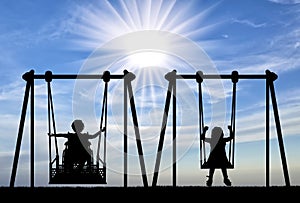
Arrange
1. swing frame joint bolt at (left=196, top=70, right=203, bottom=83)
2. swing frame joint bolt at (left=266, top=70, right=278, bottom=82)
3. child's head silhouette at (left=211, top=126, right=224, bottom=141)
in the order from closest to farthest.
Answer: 1. swing frame joint bolt at (left=196, top=70, right=203, bottom=83)
2. swing frame joint bolt at (left=266, top=70, right=278, bottom=82)
3. child's head silhouette at (left=211, top=126, right=224, bottom=141)

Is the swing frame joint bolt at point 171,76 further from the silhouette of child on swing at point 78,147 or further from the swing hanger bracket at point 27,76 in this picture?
the swing hanger bracket at point 27,76

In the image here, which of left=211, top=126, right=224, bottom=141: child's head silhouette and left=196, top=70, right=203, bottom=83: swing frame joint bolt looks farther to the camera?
left=211, top=126, right=224, bottom=141: child's head silhouette

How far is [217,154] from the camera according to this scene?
1644 cm

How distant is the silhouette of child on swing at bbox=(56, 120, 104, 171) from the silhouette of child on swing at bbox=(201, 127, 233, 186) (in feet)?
10.5

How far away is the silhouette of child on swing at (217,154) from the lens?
16.0 meters

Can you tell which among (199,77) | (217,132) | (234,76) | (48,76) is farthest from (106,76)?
(217,132)

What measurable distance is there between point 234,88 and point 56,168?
5.07 metres

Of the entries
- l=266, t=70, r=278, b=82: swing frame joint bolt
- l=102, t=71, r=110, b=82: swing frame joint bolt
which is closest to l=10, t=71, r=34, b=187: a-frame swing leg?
l=102, t=71, r=110, b=82: swing frame joint bolt

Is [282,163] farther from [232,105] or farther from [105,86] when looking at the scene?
[105,86]

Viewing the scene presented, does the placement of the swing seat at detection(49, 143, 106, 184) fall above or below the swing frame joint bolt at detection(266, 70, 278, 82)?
below

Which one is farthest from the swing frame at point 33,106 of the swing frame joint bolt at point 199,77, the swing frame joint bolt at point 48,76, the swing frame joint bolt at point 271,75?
the swing frame joint bolt at point 271,75

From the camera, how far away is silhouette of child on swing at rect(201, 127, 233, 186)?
52.6ft
